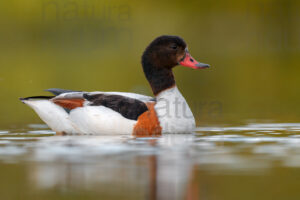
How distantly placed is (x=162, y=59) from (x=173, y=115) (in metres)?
1.18

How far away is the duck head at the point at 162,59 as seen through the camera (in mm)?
12109

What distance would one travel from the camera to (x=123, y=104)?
444 inches

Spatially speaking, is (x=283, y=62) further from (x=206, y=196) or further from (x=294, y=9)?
(x=206, y=196)

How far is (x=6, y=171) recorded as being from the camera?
26.1ft

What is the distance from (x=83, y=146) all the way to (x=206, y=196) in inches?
138

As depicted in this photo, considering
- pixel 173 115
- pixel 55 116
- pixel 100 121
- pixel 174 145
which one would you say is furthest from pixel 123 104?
pixel 174 145

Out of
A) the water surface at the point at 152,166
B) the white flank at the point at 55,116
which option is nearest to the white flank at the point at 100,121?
the white flank at the point at 55,116

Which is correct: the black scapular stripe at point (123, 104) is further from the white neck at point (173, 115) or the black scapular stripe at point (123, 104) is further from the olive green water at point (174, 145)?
the olive green water at point (174, 145)

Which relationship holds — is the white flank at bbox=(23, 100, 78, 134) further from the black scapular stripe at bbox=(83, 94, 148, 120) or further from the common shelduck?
the black scapular stripe at bbox=(83, 94, 148, 120)

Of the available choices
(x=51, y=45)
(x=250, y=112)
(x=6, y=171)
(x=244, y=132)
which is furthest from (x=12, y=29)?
(x=6, y=171)

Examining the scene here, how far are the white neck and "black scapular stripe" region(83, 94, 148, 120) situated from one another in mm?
293

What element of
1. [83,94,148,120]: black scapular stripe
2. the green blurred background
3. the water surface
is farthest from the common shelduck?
the green blurred background

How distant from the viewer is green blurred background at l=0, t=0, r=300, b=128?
79.9ft

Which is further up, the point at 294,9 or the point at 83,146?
the point at 294,9
